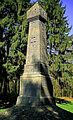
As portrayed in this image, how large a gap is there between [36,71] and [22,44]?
918cm

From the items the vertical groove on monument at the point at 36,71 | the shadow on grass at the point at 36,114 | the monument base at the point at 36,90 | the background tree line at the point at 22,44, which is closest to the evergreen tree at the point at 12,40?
the background tree line at the point at 22,44

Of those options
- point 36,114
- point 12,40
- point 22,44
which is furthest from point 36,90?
point 12,40

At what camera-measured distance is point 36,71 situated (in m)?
12.7

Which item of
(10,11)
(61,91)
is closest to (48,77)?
(10,11)

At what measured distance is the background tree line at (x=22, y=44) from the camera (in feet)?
70.3

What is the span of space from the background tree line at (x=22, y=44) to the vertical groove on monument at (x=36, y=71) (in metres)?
7.41

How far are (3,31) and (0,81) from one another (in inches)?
200

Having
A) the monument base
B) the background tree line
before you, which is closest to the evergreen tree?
the background tree line

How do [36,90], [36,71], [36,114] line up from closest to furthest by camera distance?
[36,114], [36,90], [36,71]

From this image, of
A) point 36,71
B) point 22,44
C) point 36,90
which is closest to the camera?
point 36,90

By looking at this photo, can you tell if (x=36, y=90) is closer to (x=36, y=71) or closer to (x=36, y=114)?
(x=36, y=71)

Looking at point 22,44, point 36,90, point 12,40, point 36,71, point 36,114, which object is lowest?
point 36,114

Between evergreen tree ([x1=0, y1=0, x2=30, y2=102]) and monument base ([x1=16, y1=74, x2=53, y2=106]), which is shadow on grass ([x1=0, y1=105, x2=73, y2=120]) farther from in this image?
evergreen tree ([x1=0, y1=0, x2=30, y2=102])

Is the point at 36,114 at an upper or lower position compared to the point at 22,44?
lower
